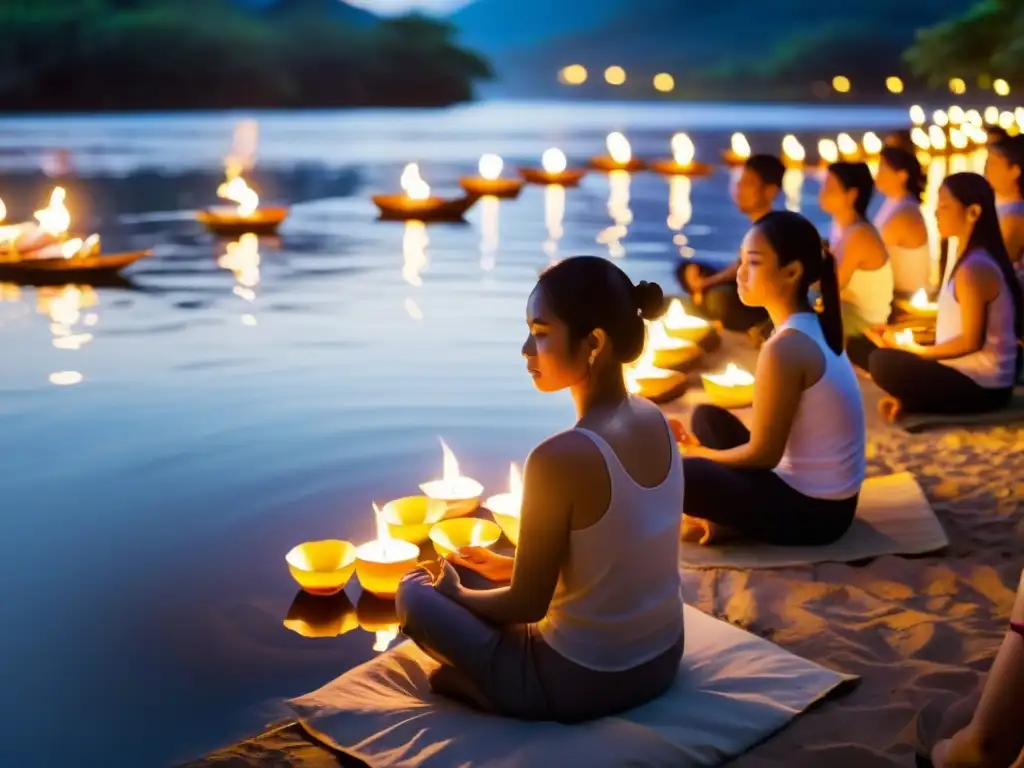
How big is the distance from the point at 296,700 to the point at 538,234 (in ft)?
31.8

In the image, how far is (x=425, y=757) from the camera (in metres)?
2.71

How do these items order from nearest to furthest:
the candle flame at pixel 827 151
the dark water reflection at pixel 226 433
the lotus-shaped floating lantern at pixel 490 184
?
1. the dark water reflection at pixel 226 433
2. the lotus-shaped floating lantern at pixel 490 184
3. the candle flame at pixel 827 151

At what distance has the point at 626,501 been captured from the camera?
268cm

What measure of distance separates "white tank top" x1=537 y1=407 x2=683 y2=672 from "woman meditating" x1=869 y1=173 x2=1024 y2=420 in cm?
292

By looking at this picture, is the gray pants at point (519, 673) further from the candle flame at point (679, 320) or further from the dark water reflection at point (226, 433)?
the candle flame at point (679, 320)

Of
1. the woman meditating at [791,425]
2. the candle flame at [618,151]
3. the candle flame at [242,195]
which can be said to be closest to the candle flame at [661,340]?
the woman meditating at [791,425]

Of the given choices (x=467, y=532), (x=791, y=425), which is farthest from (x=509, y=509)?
(x=791, y=425)

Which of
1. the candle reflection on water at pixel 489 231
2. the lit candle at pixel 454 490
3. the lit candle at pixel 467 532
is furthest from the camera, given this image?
the candle reflection on water at pixel 489 231

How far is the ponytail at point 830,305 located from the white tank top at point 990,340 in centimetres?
169

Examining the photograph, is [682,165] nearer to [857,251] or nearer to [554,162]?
[554,162]

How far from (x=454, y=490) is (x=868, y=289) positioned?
3.38 m

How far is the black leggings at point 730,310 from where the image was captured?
7.40 m

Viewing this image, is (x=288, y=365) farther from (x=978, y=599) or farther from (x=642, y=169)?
(x=642, y=169)

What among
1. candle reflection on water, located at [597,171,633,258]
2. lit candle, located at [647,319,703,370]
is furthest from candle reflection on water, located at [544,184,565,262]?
lit candle, located at [647,319,703,370]
